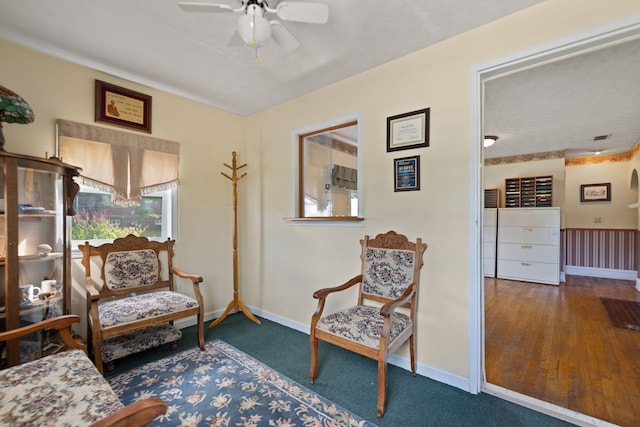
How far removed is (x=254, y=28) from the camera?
1538 millimetres

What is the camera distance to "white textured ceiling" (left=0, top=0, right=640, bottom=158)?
5.72ft

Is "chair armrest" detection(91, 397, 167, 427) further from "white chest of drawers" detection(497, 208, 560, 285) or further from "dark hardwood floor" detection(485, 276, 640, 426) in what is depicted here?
"white chest of drawers" detection(497, 208, 560, 285)

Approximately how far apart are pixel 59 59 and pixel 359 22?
2435 millimetres

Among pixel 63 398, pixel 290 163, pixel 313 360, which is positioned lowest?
pixel 313 360

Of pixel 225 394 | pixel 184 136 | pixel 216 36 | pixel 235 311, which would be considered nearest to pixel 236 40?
pixel 216 36

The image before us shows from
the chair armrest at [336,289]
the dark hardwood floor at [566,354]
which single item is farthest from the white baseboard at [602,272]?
the chair armrest at [336,289]

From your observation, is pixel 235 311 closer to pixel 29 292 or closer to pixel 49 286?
pixel 49 286

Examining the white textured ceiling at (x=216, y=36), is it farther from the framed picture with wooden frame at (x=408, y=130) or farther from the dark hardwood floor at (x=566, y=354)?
the dark hardwood floor at (x=566, y=354)

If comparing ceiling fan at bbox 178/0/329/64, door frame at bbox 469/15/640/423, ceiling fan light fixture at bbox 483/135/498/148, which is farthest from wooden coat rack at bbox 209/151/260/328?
ceiling fan light fixture at bbox 483/135/498/148

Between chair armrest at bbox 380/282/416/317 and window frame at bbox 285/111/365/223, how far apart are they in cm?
75

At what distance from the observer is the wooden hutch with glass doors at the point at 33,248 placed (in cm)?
158

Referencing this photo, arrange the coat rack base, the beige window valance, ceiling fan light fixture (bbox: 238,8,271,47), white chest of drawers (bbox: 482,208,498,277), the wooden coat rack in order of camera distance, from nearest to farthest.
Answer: ceiling fan light fixture (bbox: 238,8,271,47)
the beige window valance
the coat rack base
the wooden coat rack
white chest of drawers (bbox: 482,208,498,277)

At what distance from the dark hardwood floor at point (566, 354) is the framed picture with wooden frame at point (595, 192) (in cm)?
233

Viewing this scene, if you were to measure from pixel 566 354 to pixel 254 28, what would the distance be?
355 centimetres
